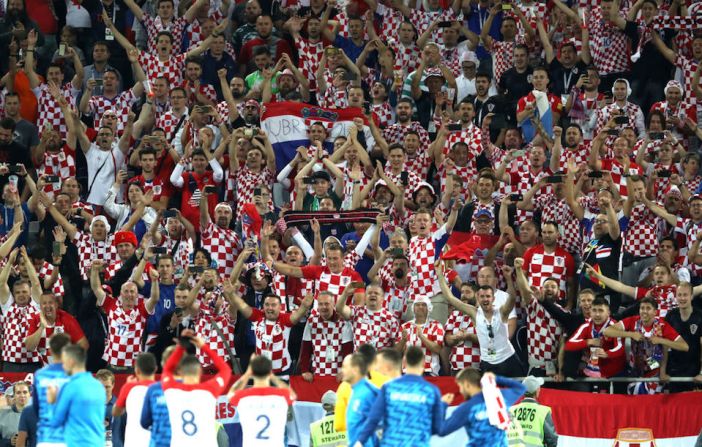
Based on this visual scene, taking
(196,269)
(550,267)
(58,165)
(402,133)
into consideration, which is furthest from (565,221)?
(58,165)

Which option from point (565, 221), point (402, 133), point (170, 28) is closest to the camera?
point (565, 221)

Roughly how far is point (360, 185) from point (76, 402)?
8.61m

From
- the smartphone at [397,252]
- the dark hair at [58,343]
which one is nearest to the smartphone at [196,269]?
the smartphone at [397,252]

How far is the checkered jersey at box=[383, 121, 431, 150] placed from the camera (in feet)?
84.3

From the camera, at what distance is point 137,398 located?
17469 mm

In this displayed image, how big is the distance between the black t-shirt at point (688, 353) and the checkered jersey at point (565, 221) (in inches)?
105

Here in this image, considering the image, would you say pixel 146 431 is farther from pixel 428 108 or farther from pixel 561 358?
pixel 428 108

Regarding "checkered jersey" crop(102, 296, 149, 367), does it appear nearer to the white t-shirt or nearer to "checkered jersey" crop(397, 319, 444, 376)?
"checkered jersey" crop(397, 319, 444, 376)

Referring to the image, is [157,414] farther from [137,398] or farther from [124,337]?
[124,337]

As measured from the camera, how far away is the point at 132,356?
22.3 m

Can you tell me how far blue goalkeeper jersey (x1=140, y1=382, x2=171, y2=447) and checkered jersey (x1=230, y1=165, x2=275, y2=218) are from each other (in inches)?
307

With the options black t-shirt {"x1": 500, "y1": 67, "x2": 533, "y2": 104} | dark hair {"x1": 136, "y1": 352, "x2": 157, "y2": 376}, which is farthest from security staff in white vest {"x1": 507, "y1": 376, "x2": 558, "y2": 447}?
black t-shirt {"x1": 500, "y1": 67, "x2": 533, "y2": 104}

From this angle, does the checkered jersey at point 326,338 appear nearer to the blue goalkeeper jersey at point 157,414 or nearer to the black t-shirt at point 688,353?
the black t-shirt at point 688,353

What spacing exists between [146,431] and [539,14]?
1244 centimetres
